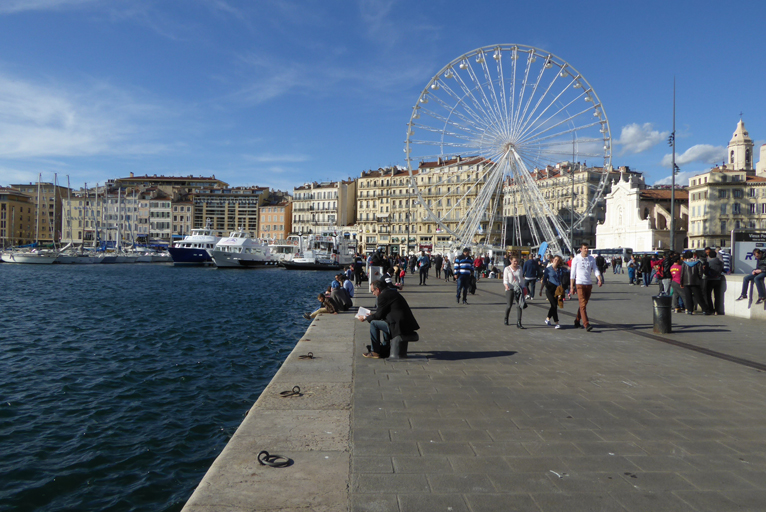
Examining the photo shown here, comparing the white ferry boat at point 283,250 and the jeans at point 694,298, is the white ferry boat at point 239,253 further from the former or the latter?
the jeans at point 694,298

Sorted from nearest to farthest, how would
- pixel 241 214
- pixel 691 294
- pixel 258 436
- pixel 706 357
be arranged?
pixel 258 436
pixel 706 357
pixel 691 294
pixel 241 214

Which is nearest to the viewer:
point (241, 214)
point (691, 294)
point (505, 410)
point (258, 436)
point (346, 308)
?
point (258, 436)

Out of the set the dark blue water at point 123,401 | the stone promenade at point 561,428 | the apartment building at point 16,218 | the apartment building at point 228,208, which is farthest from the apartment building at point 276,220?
the stone promenade at point 561,428

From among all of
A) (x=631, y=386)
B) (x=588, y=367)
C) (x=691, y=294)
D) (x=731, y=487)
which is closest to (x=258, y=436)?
(x=731, y=487)

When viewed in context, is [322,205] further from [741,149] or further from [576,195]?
[741,149]

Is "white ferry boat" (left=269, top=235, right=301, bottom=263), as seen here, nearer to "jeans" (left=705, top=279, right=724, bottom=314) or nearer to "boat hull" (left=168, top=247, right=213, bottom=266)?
"boat hull" (left=168, top=247, right=213, bottom=266)

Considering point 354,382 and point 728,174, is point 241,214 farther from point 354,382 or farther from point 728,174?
point 354,382

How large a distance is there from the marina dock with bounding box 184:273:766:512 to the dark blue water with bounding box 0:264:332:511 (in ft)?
4.24

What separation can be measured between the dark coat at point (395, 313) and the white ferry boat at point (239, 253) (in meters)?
67.7

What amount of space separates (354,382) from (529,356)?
319cm

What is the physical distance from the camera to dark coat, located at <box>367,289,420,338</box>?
8.20 m

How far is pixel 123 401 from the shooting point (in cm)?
889

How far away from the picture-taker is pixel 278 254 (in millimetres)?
85750

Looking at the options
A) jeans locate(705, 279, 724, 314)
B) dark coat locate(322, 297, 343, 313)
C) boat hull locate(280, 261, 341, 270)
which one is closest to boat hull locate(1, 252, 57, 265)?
boat hull locate(280, 261, 341, 270)
